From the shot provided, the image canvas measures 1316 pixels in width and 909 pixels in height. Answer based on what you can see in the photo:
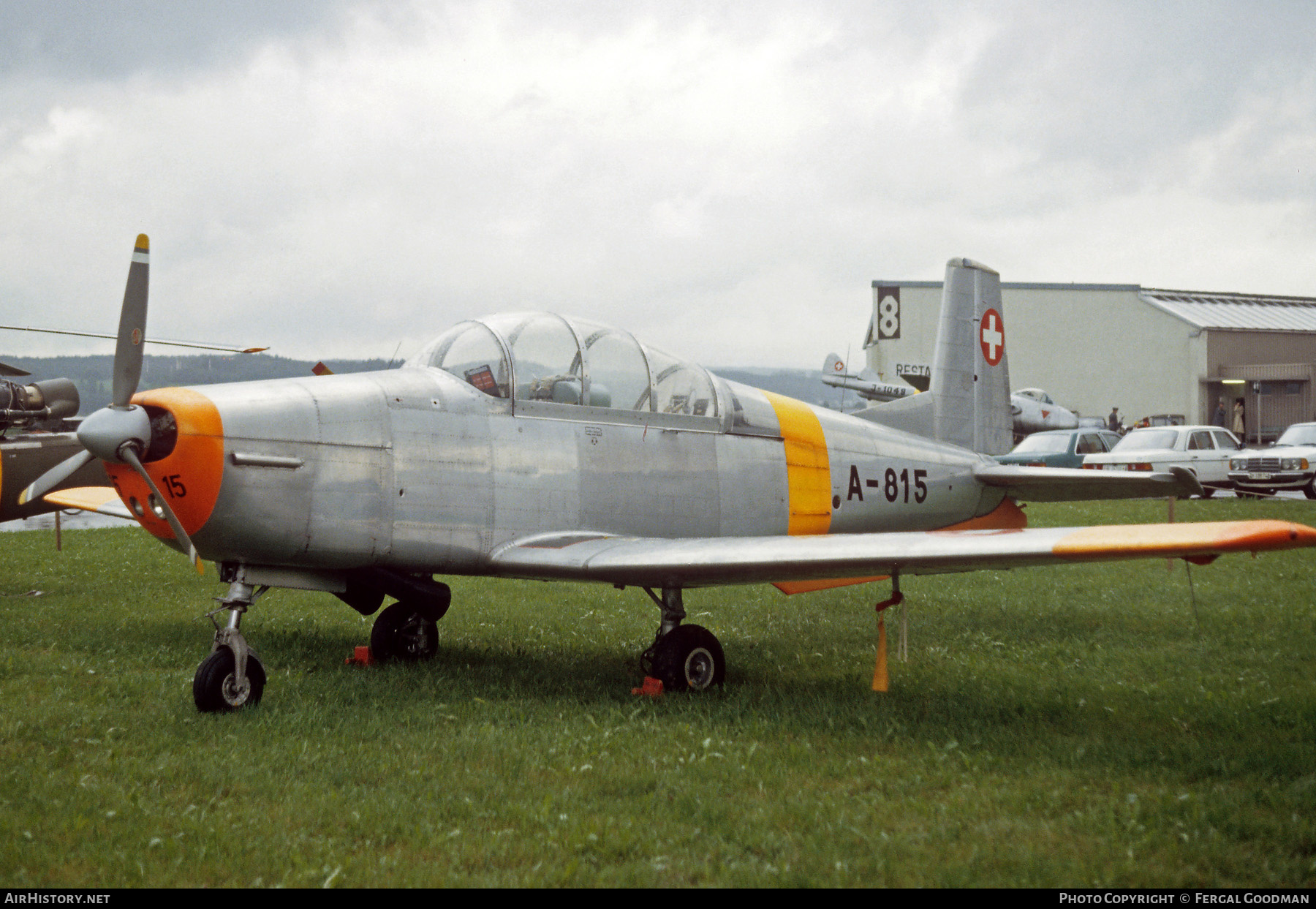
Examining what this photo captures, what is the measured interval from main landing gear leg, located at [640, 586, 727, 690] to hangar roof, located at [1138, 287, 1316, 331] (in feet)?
158

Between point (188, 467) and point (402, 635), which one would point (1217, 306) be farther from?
Result: point (188, 467)

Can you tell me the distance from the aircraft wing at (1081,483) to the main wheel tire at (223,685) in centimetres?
558

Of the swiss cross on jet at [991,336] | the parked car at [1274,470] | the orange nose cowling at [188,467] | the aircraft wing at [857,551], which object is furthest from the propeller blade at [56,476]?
the parked car at [1274,470]

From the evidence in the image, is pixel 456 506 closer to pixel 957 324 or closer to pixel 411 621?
pixel 411 621

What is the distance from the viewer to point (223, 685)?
5.51m

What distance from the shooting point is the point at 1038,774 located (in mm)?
4414

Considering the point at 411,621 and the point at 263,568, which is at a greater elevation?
the point at 263,568

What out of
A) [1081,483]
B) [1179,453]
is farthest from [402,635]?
[1179,453]

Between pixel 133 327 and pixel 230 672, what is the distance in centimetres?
203

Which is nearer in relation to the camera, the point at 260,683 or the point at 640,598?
the point at 260,683

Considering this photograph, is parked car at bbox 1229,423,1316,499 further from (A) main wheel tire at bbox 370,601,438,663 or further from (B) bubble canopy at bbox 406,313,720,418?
(A) main wheel tire at bbox 370,601,438,663
